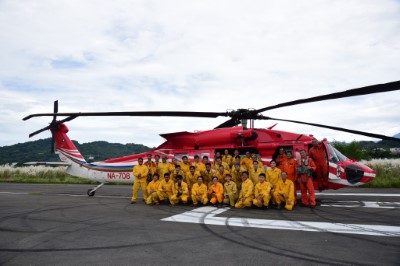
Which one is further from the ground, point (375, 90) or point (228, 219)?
point (375, 90)

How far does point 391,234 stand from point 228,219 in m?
3.11

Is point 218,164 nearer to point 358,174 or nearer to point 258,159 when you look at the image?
point 258,159

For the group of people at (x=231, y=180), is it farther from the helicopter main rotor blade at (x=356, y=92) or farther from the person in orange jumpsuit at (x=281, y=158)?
the helicopter main rotor blade at (x=356, y=92)

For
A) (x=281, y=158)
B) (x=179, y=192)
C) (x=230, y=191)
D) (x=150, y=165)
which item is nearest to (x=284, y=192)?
(x=281, y=158)

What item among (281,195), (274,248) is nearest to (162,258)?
(274,248)

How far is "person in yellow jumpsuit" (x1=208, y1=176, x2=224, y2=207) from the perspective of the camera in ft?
29.9

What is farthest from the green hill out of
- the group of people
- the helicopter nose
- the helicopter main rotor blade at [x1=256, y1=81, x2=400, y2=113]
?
the helicopter main rotor blade at [x1=256, y1=81, x2=400, y2=113]

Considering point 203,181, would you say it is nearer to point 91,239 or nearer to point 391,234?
point 91,239

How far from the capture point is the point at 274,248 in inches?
179

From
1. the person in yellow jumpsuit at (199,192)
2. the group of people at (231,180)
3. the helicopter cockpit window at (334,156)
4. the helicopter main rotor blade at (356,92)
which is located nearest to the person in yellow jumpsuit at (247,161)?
the group of people at (231,180)

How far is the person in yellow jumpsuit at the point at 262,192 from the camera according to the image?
8430mm

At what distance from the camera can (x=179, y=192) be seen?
9633 mm

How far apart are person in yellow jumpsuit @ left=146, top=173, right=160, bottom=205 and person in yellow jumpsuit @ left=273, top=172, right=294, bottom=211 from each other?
376 cm

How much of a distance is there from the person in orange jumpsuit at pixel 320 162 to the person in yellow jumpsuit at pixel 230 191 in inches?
97.6
